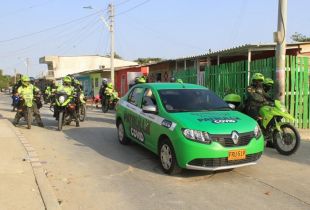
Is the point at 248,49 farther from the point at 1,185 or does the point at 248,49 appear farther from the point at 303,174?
the point at 1,185

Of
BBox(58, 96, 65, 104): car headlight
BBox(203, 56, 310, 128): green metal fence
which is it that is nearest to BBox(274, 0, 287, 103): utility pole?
BBox(203, 56, 310, 128): green metal fence

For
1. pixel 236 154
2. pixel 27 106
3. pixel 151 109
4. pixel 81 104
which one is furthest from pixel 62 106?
pixel 236 154

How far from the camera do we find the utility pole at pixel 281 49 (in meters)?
11.5

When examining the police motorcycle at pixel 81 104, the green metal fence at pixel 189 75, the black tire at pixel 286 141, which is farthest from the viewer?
the green metal fence at pixel 189 75

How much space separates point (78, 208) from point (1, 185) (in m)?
1.53

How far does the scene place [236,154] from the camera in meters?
6.81

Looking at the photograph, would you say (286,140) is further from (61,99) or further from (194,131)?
(61,99)

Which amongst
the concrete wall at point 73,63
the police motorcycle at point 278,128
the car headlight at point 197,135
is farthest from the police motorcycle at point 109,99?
the concrete wall at point 73,63

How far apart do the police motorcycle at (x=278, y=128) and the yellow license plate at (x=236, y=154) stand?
205 centimetres

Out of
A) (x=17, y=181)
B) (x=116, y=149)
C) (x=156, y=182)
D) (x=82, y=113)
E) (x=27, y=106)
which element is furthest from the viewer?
(x=82, y=113)

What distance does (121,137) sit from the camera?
10.3m

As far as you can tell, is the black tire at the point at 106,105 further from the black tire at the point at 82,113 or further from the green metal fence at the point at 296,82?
the green metal fence at the point at 296,82

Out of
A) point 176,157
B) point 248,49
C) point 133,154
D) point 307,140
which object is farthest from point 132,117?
point 248,49

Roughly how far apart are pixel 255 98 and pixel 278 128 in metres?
0.95
